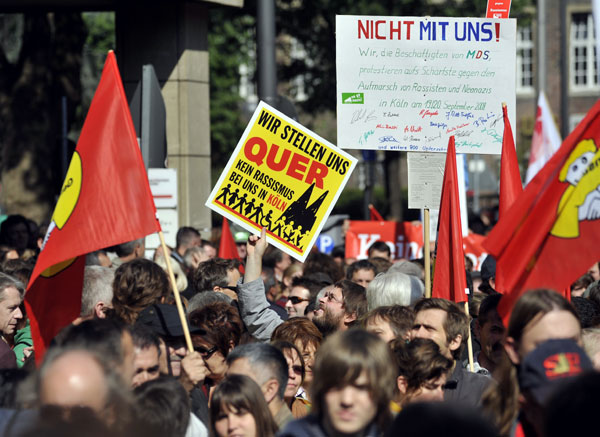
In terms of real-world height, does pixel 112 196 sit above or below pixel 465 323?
above

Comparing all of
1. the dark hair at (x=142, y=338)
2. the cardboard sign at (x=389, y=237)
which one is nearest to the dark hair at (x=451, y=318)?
the dark hair at (x=142, y=338)

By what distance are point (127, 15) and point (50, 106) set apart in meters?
3.66

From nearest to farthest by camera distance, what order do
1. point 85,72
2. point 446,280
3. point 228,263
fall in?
point 446,280 < point 228,263 < point 85,72

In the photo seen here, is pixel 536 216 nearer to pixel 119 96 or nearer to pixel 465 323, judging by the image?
pixel 465 323

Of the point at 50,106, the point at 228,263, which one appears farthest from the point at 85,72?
the point at 228,263

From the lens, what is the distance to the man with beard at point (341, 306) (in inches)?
253

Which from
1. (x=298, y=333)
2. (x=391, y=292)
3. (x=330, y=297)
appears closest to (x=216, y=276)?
(x=330, y=297)

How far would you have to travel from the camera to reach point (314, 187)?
7.05m

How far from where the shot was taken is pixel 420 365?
484 cm

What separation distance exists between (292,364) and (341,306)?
128cm

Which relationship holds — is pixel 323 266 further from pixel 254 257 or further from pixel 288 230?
pixel 254 257

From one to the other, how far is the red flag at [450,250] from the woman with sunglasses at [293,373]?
1629 mm

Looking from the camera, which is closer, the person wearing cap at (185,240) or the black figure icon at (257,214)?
the black figure icon at (257,214)

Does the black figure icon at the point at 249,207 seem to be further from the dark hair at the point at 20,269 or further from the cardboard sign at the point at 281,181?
the dark hair at the point at 20,269
